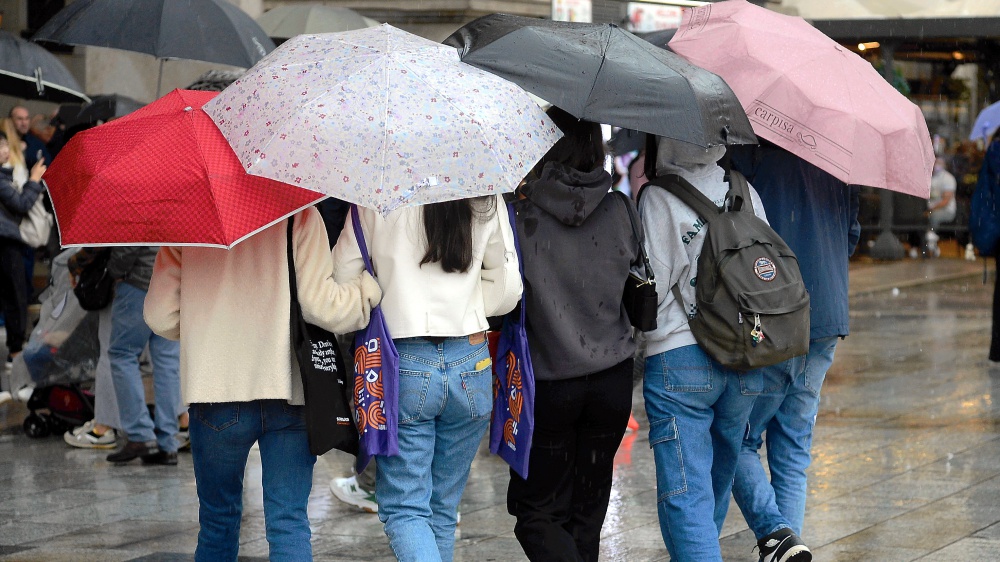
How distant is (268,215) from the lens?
419cm

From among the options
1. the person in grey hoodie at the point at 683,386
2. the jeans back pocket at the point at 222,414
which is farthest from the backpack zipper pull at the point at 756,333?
the jeans back pocket at the point at 222,414

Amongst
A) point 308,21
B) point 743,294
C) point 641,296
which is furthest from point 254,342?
point 308,21

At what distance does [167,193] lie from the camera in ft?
13.6

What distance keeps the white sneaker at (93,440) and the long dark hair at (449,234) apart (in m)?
4.82

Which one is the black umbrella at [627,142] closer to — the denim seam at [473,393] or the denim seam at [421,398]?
the denim seam at [473,393]

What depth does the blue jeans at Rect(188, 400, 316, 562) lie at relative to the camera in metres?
4.48

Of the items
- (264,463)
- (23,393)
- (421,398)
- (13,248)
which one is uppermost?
(421,398)

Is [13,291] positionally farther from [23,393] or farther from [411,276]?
[411,276]

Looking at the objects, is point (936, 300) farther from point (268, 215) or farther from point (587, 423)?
point (268, 215)

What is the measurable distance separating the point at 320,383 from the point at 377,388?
194 millimetres

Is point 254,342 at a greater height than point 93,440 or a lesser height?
greater

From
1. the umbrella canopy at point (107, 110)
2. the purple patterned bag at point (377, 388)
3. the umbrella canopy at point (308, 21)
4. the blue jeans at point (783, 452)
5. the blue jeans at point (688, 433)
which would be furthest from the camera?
the umbrella canopy at point (308, 21)

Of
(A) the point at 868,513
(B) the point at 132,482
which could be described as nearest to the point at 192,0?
(B) the point at 132,482

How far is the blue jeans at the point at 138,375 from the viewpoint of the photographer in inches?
312
